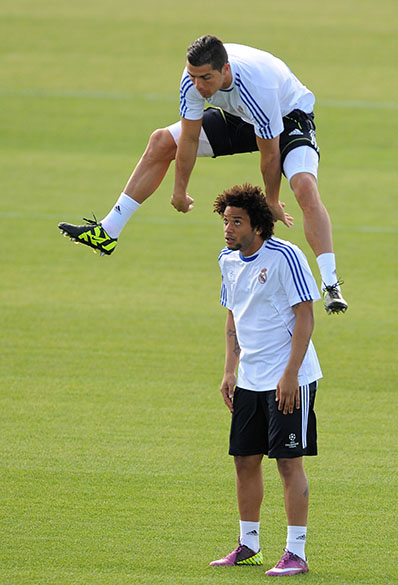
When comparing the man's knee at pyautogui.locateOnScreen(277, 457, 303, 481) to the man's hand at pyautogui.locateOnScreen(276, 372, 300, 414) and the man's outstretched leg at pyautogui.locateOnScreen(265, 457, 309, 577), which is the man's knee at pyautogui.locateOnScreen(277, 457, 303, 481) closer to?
the man's outstretched leg at pyautogui.locateOnScreen(265, 457, 309, 577)

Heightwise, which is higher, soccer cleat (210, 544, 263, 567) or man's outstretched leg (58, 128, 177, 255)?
man's outstretched leg (58, 128, 177, 255)

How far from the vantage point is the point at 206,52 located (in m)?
5.80

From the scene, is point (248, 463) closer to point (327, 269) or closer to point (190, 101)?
point (327, 269)

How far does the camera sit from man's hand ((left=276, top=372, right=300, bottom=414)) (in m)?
5.74

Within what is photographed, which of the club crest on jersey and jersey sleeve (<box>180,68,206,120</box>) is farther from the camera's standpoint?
jersey sleeve (<box>180,68,206,120</box>)

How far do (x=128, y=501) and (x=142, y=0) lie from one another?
27915 millimetres

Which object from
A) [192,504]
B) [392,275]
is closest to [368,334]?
[392,275]

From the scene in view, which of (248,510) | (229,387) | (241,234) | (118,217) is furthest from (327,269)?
(248,510)

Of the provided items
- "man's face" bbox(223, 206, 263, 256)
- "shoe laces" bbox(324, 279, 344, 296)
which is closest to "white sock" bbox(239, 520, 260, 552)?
"shoe laces" bbox(324, 279, 344, 296)

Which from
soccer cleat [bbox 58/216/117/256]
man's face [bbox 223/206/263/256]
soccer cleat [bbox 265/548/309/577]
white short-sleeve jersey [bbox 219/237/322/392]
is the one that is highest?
soccer cleat [bbox 58/216/117/256]

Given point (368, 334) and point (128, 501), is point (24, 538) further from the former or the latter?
point (368, 334)

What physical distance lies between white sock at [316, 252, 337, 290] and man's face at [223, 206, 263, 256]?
0.56 meters

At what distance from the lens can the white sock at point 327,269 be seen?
20.6ft

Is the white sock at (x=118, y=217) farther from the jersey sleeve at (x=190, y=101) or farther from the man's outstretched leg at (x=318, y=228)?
the man's outstretched leg at (x=318, y=228)
